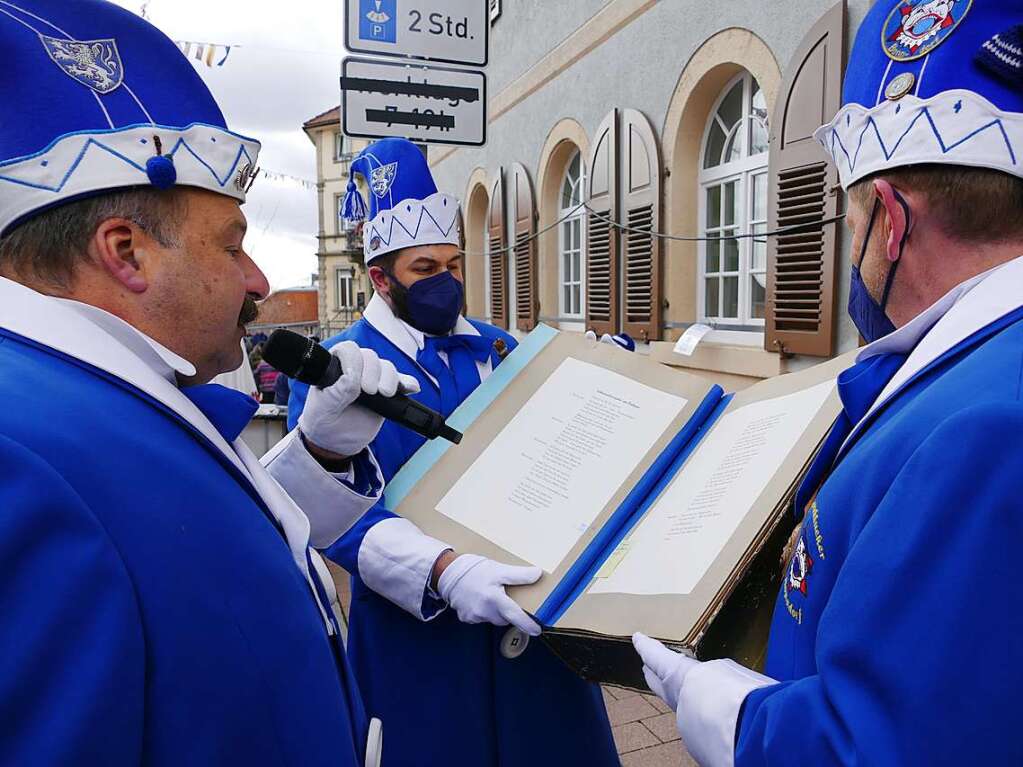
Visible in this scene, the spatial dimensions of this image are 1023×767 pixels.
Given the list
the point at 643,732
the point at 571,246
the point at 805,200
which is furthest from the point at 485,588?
the point at 571,246

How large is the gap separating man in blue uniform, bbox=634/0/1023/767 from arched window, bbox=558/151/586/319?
21.7 feet

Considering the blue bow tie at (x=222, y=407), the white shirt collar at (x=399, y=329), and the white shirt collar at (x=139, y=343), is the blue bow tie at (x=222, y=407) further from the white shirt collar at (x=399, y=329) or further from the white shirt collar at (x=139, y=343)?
the white shirt collar at (x=399, y=329)

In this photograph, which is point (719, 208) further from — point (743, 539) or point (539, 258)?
point (743, 539)

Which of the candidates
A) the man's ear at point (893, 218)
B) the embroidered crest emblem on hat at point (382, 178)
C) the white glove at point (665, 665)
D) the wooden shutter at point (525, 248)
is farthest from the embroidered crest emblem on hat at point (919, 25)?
the wooden shutter at point (525, 248)

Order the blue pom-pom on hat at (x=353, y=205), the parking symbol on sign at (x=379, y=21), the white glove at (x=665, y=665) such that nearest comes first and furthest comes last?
the white glove at (x=665, y=665)
the blue pom-pom on hat at (x=353, y=205)
the parking symbol on sign at (x=379, y=21)

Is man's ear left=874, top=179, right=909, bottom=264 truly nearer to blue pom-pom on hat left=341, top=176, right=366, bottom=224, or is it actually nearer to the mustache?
the mustache

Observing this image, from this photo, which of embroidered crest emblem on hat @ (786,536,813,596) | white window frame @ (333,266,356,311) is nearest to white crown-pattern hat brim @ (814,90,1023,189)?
embroidered crest emblem on hat @ (786,536,813,596)

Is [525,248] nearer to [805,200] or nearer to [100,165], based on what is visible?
[805,200]

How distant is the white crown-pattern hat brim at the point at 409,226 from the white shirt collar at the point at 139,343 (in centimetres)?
137

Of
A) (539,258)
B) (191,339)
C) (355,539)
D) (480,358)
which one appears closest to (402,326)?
(480,358)

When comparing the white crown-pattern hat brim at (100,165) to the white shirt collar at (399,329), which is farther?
the white shirt collar at (399,329)

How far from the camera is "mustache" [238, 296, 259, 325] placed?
1216 millimetres

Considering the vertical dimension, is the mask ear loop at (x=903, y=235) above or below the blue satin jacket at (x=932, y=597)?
above

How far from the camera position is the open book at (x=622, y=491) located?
1.22 metres
